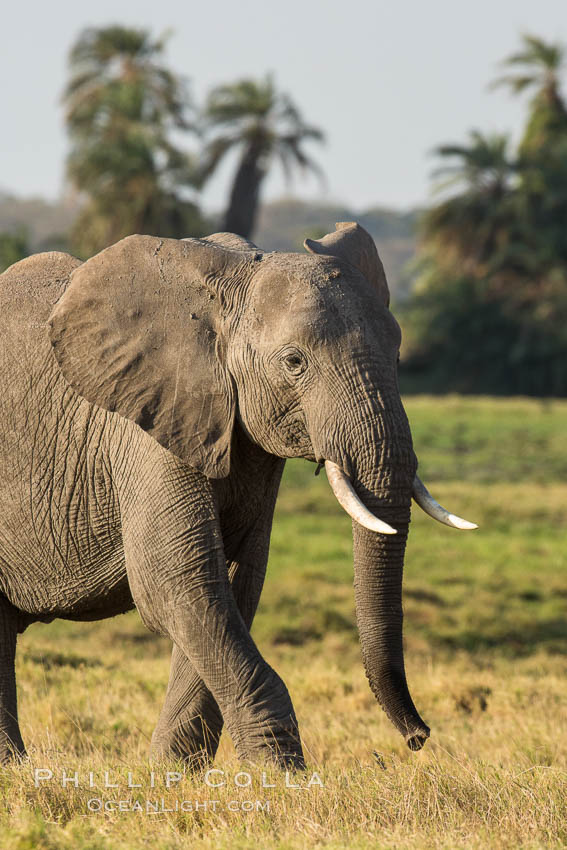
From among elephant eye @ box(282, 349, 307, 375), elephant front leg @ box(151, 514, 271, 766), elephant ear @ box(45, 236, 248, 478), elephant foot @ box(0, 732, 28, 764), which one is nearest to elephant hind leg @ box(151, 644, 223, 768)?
elephant front leg @ box(151, 514, 271, 766)

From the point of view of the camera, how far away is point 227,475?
5648 millimetres

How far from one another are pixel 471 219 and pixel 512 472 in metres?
27.9

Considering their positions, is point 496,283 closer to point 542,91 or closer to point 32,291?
point 542,91

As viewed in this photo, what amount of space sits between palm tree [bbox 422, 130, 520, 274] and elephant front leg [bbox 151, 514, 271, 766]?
154ft

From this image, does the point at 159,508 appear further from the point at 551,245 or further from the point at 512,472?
the point at 551,245

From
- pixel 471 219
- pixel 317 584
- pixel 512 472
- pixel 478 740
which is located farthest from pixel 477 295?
pixel 478 740

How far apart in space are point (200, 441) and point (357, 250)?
130 cm

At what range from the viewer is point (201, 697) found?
635 centimetres

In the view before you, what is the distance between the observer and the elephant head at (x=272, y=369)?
535 centimetres

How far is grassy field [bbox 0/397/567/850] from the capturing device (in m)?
4.95

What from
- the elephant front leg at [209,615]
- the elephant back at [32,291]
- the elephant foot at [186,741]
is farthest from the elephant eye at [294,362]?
the elephant foot at [186,741]

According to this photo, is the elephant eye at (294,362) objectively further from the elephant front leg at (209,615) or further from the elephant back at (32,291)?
the elephant back at (32,291)

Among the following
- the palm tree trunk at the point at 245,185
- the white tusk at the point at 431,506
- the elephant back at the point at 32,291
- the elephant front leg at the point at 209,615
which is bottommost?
the palm tree trunk at the point at 245,185

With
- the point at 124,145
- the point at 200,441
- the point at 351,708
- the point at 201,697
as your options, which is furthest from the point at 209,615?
the point at 124,145
